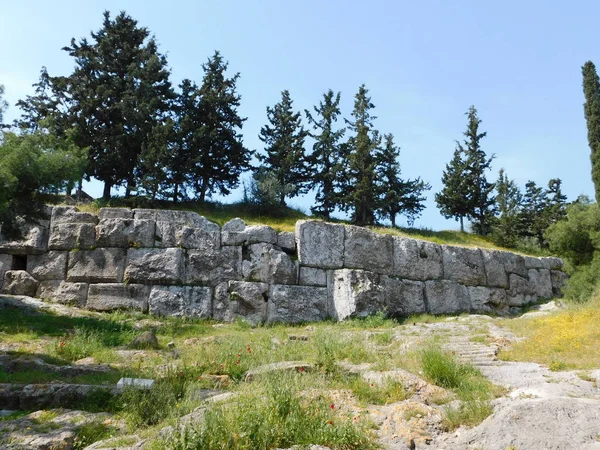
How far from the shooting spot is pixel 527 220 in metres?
25.4

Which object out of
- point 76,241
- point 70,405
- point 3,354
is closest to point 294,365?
point 70,405

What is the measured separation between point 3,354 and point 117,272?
5149 millimetres

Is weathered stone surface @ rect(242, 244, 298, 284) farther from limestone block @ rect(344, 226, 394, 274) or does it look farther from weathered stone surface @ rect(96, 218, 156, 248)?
weathered stone surface @ rect(96, 218, 156, 248)

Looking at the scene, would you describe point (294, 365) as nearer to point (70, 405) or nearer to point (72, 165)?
point (70, 405)

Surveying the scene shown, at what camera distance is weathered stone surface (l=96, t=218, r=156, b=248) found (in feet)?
46.9

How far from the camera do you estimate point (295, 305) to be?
47.4 feet

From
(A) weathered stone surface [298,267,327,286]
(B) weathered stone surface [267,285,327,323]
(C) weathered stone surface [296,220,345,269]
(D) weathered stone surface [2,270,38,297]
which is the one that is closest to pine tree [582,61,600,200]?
(C) weathered stone surface [296,220,345,269]

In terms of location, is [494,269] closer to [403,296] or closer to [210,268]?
[403,296]

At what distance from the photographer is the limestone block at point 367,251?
1548 centimetres

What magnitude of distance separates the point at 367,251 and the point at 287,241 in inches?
102

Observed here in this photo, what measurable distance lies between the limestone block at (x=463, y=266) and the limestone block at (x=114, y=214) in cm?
1033

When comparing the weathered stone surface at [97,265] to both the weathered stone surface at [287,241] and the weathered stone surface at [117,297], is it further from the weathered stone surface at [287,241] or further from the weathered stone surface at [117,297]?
the weathered stone surface at [287,241]

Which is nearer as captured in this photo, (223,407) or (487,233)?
(223,407)

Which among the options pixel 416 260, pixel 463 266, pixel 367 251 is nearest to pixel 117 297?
Answer: pixel 367 251
